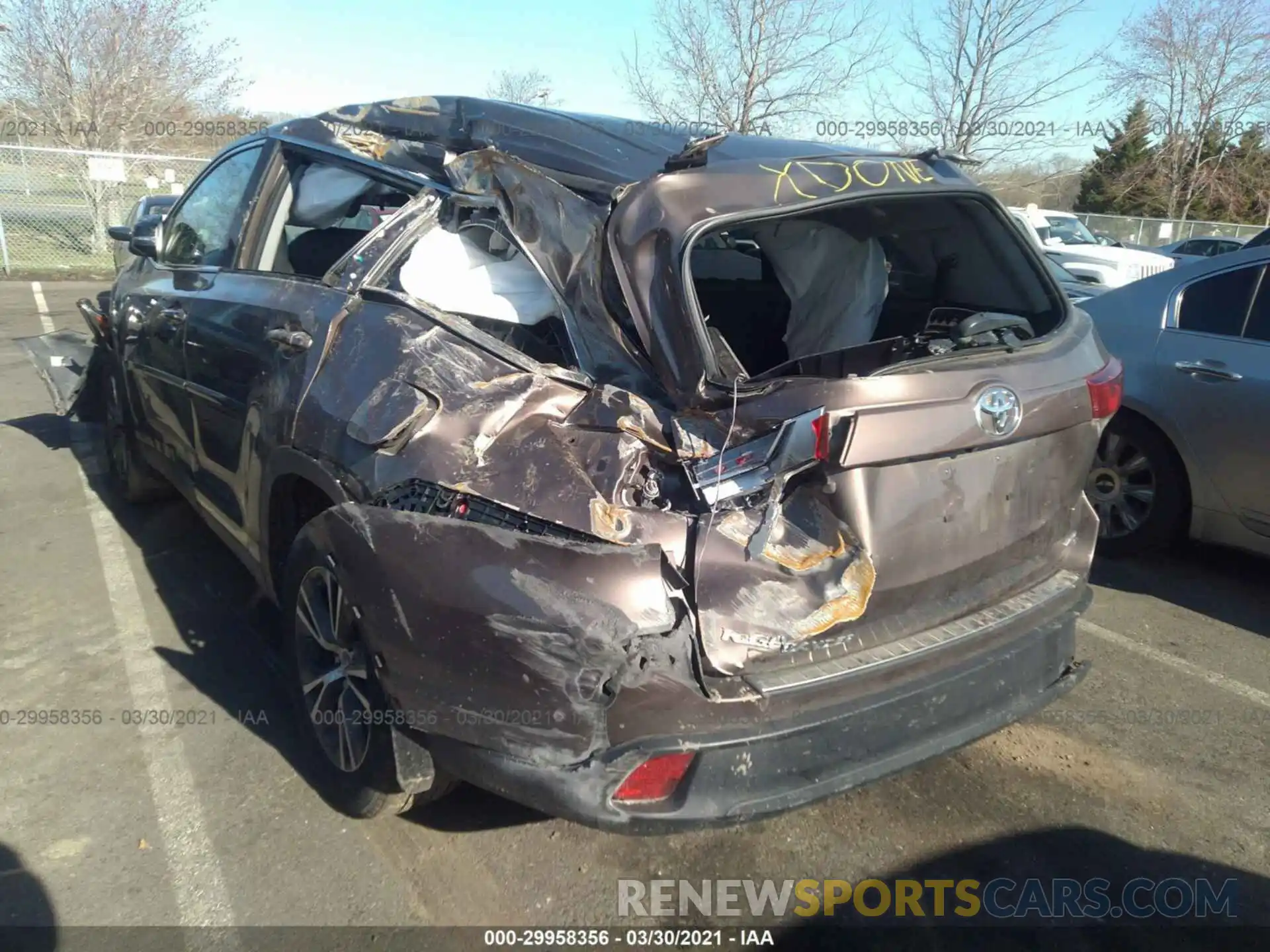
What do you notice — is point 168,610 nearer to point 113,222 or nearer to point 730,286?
point 730,286

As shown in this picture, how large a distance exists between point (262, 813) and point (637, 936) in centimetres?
123

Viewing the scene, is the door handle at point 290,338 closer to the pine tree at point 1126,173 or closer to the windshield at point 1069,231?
the windshield at point 1069,231

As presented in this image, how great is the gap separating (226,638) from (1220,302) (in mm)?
4892

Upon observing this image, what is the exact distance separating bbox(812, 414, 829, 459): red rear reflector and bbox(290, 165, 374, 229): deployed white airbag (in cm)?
204

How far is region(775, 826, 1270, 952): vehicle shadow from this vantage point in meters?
2.52

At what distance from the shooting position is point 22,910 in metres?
2.56

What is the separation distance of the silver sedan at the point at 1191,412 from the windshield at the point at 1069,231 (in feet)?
47.1

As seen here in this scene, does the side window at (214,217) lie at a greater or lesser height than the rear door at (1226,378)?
greater

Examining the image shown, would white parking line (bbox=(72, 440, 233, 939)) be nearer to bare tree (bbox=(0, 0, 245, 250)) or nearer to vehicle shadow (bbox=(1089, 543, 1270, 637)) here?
vehicle shadow (bbox=(1089, 543, 1270, 637))

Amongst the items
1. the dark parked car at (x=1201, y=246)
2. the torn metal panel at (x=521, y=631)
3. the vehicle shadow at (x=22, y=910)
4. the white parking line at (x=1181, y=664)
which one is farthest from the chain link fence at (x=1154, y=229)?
the vehicle shadow at (x=22, y=910)

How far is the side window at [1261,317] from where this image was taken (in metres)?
4.56

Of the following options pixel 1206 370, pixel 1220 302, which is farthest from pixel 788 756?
pixel 1220 302

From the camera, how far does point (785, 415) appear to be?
2301 millimetres

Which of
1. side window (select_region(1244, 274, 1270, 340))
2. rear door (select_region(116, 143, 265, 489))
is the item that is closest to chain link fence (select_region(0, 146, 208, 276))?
rear door (select_region(116, 143, 265, 489))
